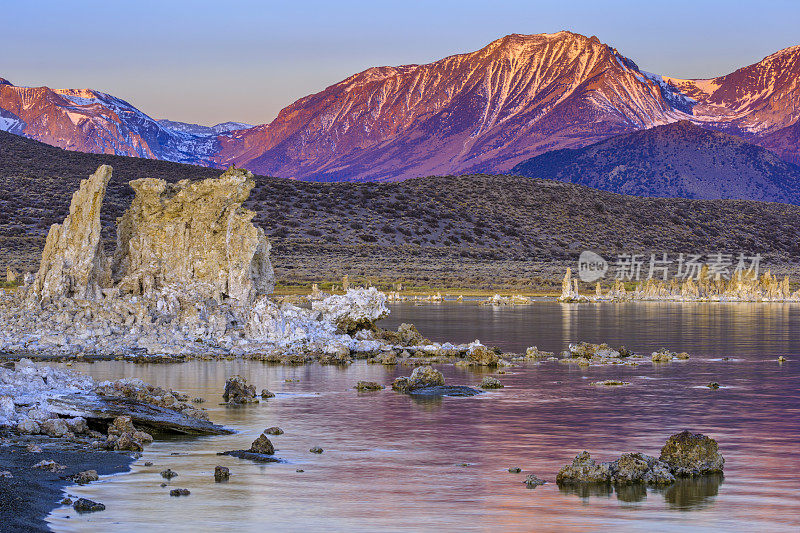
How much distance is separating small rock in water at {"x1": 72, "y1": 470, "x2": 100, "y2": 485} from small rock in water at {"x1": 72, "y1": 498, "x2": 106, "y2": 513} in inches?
50.6

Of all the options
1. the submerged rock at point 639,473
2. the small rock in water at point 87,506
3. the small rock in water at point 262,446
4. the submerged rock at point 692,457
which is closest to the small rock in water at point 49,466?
the small rock in water at point 87,506

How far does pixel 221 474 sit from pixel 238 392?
7.62 m

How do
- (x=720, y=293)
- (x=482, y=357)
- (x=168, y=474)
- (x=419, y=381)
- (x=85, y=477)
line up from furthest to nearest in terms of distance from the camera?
(x=720, y=293) → (x=482, y=357) → (x=419, y=381) → (x=168, y=474) → (x=85, y=477)

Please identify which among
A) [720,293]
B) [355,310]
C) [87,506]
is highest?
[720,293]

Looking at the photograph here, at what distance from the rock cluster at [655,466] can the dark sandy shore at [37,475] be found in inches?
247

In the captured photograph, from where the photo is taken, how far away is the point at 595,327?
4712 centimetres

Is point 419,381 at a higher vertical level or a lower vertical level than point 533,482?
higher

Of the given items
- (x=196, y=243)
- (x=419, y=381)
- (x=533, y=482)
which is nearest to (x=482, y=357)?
(x=419, y=381)

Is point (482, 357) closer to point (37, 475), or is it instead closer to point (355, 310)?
point (355, 310)

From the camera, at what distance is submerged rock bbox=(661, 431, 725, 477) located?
52.1ft

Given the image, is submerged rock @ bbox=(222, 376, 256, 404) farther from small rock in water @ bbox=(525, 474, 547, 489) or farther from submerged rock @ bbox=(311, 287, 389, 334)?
submerged rock @ bbox=(311, 287, 389, 334)

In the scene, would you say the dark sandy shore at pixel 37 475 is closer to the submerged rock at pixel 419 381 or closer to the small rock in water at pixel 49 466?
the small rock in water at pixel 49 466

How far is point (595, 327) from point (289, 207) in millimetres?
82899

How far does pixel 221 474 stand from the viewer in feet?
50.5
